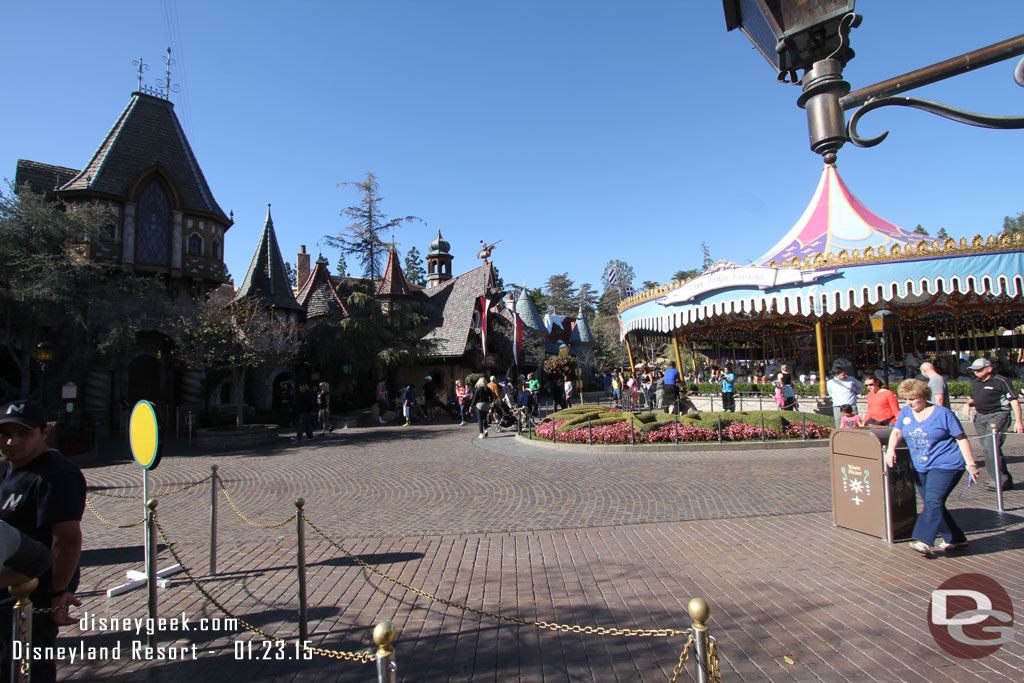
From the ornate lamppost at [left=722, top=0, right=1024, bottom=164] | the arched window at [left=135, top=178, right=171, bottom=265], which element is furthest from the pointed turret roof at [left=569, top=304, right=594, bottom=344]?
the ornate lamppost at [left=722, top=0, right=1024, bottom=164]

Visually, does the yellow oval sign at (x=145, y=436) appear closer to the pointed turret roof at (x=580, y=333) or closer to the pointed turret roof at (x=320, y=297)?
the pointed turret roof at (x=320, y=297)

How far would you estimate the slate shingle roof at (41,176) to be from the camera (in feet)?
71.1

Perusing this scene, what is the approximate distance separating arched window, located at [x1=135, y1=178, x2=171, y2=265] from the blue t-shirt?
82.7 feet

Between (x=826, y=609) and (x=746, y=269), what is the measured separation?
1783cm

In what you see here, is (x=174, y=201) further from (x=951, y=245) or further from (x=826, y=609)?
(x=951, y=245)

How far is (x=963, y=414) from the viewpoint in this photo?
1697 centimetres

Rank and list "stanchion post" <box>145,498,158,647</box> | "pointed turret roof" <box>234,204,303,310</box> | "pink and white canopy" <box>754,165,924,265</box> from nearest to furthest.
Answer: "stanchion post" <box>145,498,158,647</box>, "pink and white canopy" <box>754,165,924,265</box>, "pointed turret roof" <box>234,204,303,310</box>

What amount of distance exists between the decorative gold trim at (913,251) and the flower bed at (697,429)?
6.86m

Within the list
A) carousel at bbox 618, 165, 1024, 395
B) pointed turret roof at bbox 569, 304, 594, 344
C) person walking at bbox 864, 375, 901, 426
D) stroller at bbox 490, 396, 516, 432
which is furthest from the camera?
pointed turret roof at bbox 569, 304, 594, 344

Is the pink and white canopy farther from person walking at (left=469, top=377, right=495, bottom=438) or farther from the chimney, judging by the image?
the chimney

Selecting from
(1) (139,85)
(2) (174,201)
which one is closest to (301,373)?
(2) (174,201)

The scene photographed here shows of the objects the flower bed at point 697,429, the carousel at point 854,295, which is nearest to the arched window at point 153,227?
the flower bed at point 697,429

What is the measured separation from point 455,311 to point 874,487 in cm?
2520

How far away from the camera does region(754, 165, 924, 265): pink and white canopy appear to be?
64.8ft
